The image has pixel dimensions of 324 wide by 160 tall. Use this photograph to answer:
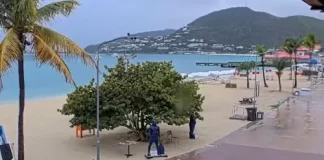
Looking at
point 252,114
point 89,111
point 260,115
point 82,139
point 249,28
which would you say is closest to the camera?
point 89,111

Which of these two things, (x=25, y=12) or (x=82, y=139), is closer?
(x=25, y=12)

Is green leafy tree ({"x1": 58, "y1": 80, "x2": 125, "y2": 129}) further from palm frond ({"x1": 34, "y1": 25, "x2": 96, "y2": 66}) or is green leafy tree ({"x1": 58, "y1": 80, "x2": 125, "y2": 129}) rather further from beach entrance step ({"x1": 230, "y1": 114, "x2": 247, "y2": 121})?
beach entrance step ({"x1": 230, "y1": 114, "x2": 247, "y2": 121})

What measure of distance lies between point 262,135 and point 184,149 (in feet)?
14.9

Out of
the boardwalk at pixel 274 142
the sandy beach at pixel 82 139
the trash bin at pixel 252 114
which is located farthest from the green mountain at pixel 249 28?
the boardwalk at pixel 274 142

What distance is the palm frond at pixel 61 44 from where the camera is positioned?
11.5 meters

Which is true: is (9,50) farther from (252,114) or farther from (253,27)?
(253,27)

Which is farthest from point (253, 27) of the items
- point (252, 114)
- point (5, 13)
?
point (5, 13)

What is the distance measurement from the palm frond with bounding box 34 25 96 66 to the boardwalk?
19.1 feet

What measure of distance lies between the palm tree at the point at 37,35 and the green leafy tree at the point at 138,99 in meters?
4.74

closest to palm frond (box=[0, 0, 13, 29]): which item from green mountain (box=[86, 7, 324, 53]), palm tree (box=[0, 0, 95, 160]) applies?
palm tree (box=[0, 0, 95, 160])

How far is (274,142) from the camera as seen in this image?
18125 mm

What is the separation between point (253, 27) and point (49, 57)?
17726 centimetres

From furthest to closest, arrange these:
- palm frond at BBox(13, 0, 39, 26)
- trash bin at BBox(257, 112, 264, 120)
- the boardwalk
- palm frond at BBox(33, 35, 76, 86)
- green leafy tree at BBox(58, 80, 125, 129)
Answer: trash bin at BBox(257, 112, 264, 120), green leafy tree at BBox(58, 80, 125, 129), the boardwalk, palm frond at BBox(33, 35, 76, 86), palm frond at BBox(13, 0, 39, 26)

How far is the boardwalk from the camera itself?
1576 centimetres
